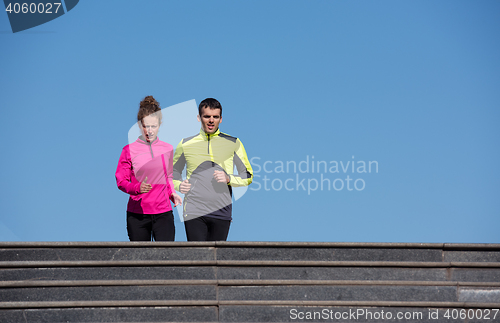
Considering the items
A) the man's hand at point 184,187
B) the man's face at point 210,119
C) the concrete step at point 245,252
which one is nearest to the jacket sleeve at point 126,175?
the man's hand at point 184,187

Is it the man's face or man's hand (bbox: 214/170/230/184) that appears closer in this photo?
man's hand (bbox: 214/170/230/184)

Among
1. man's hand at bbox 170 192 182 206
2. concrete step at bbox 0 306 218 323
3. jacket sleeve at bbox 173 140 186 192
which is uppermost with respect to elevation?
jacket sleeve at bbox 173 140 186 192

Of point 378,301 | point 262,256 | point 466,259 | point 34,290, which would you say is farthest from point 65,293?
point 466,259

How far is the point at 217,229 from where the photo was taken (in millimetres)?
7199

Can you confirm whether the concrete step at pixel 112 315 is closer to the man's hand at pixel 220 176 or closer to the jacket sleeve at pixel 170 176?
the man's hand at pixel 220 176

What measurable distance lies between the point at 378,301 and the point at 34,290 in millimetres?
3622

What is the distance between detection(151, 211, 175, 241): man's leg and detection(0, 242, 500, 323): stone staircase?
0.90 meters

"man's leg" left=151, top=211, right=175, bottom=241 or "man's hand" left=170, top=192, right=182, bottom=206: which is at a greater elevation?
"man's hand" left=170, top=192, right=182, bottom=206

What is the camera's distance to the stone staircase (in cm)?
606

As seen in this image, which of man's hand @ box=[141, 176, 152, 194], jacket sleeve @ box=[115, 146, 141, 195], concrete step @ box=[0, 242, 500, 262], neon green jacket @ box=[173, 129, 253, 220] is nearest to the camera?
concrete step @ box=[0, 242, 500, 262]

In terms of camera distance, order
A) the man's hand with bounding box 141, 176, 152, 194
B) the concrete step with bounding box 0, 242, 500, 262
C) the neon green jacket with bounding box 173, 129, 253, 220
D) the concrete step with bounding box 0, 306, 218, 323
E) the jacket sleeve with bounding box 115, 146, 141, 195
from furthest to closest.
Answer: the neon green jacket with bounding box 173, 129, 253, 220
the jacket sleeve with bounding box 115, 146, 141, 195
the man's hand with bounding box 141, 176, 152, 194
the concrete step with bounding box 0, 242, 500, 262
the concrete step with bounding box 0, 306, 218, 323

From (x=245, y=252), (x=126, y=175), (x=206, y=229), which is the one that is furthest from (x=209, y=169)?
(x=245, y=252)

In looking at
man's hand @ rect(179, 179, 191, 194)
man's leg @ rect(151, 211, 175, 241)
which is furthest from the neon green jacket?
man's leg @ rect(151, 211, 175, 241)

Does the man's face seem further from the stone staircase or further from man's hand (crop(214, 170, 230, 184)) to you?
the stone staircase
